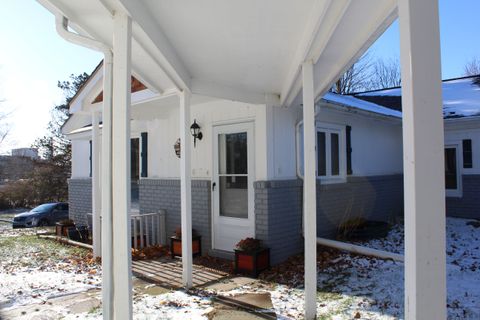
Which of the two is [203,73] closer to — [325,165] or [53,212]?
[325,165]

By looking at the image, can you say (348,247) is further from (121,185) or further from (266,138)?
(121,185)

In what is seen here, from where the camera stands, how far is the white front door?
5.90m

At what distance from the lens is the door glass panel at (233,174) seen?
6.02m

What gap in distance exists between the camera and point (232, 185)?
6199 mm

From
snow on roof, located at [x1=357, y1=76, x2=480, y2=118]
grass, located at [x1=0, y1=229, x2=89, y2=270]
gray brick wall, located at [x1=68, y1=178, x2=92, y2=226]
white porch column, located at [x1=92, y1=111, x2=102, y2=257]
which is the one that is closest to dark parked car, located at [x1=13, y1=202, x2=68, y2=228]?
gray brick wall, located at [x1=68, y1=178, x2=92, y2=226]

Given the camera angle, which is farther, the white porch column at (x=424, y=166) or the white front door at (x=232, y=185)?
the white front door at (x=232, y=185)

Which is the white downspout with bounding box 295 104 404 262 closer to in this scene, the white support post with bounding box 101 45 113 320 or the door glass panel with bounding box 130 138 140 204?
the white support post with bounding box 101 45 113 320

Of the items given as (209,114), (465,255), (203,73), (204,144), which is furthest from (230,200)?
(465,255)

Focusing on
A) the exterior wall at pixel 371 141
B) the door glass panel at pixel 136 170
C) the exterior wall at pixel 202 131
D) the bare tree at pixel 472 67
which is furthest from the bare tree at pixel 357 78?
the exterior wall at pixel 202 131

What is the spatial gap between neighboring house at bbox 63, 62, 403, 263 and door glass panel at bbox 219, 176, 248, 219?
0.02 meters

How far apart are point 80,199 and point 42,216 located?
388 cm

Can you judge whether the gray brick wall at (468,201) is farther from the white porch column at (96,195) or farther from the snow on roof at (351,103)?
the white porch column at (96,195)

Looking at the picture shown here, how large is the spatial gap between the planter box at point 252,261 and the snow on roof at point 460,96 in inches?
241

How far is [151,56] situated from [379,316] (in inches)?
133
